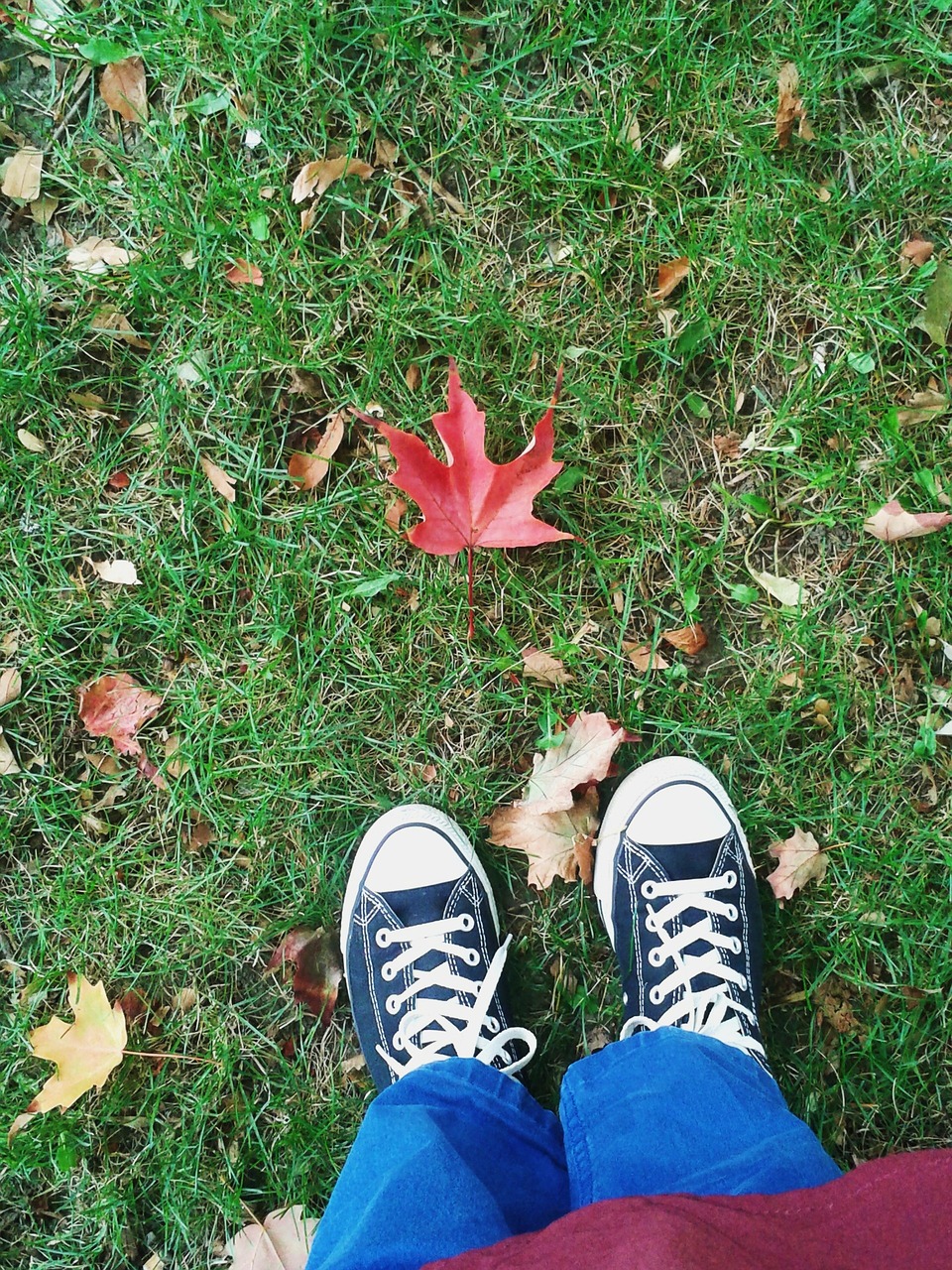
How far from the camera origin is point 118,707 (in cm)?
197

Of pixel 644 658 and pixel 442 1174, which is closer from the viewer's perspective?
pixel 442 1174

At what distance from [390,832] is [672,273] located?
1.39 meters

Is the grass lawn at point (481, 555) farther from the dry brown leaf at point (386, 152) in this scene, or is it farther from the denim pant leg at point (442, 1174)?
the denim pant leg at point (442, 1174)

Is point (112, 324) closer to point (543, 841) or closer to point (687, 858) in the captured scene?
point (543, 841)

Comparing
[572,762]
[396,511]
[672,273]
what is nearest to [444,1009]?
[572,762]

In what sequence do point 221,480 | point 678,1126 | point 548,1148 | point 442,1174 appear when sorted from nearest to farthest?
point 442,1174
point 678,1126
point 548,1148
point 221,480

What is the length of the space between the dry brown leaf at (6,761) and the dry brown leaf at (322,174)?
141 cm

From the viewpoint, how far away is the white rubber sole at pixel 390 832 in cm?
190

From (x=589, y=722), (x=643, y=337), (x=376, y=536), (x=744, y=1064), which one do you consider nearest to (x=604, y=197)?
(x=643, y=337)

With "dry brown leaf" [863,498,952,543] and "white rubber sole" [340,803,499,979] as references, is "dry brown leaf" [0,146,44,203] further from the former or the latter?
"dry brown leaf" [863,498,952,543]

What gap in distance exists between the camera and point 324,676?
6.34ft

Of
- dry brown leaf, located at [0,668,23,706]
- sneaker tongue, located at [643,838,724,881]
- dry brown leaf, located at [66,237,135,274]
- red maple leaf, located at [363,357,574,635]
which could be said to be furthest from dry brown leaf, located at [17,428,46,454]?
sneaker tongue, located at [643,838,724,881]

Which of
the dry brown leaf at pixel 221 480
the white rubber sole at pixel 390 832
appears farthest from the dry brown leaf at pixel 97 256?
the white rubber sole at pixel 390 832

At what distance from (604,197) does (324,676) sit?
4.06 ft
